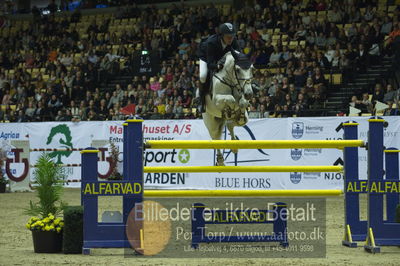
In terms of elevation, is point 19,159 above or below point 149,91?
below

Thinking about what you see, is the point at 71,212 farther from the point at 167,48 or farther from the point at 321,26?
the point at 167,48

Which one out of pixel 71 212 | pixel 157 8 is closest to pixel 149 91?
pixel 157 8

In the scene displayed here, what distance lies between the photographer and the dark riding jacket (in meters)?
9.52

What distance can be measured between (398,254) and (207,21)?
16.3 metres

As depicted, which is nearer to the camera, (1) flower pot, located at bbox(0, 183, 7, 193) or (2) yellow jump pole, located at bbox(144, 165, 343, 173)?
(2) yellow jump pole, located at bbox(144, 165, 343, 173)

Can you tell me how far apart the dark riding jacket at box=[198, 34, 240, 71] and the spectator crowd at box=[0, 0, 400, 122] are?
6303mm

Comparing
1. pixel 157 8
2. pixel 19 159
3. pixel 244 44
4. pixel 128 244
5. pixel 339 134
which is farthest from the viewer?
pixel 157 8

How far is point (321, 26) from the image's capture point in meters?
20.0

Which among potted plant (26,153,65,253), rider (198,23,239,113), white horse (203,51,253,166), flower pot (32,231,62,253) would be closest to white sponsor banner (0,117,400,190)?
rider (198,23,239,113)

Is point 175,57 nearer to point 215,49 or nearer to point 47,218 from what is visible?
point 215,49

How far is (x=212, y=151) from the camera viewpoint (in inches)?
671

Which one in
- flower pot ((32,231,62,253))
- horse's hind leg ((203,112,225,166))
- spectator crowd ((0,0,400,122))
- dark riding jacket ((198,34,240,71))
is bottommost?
flower pot ((32,231,62,253))

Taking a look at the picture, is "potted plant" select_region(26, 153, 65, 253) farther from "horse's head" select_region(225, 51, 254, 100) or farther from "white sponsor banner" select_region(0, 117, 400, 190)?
"white sponsor banner" select_region(0, 117, 400, 190)

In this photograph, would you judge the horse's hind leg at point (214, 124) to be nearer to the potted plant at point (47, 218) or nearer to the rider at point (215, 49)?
the rider at point (215, 49)
